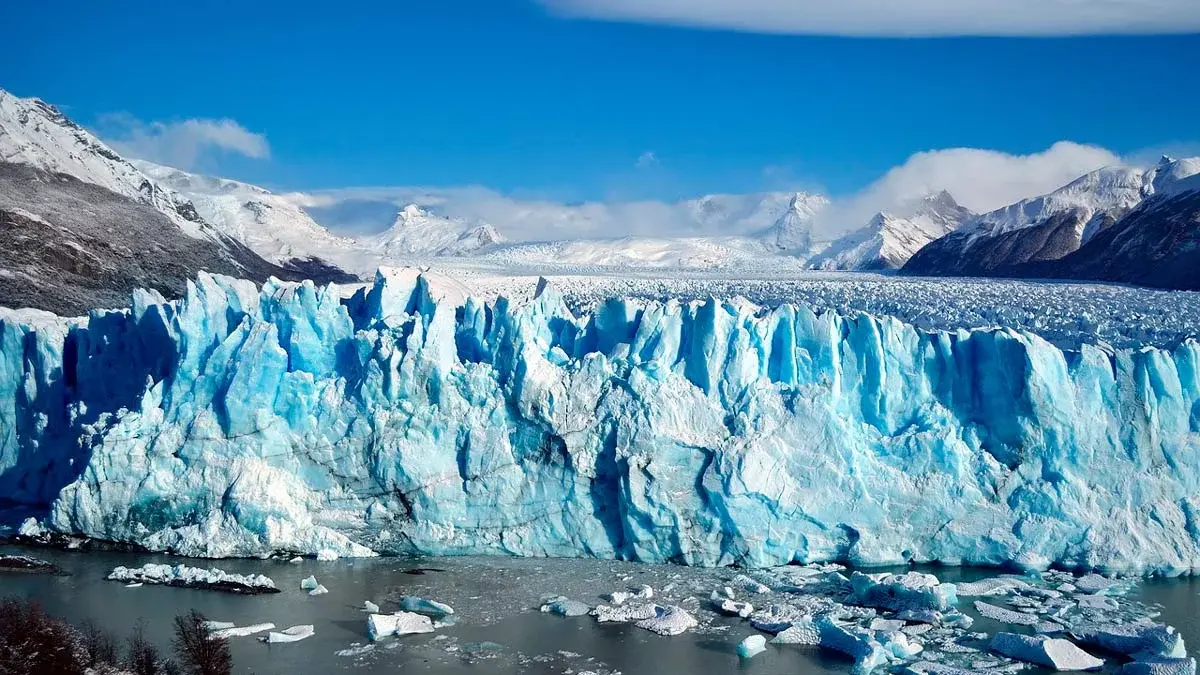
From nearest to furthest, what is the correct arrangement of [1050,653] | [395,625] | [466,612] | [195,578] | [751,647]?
[1050,653] < [751,647] < [395,625] < [466,612] < [195,578]

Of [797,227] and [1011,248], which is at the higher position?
[797,227]

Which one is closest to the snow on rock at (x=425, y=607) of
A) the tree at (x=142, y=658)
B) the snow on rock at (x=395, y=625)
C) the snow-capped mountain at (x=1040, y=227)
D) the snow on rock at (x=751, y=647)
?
the snow on rock at (x=395, y=625)

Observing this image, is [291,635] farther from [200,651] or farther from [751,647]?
[751,647]

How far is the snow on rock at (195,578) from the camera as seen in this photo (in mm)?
11461

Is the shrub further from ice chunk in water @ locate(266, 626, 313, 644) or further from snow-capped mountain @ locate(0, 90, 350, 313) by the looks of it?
snow-capped mountain @ locate(0, 90, 350, 313)

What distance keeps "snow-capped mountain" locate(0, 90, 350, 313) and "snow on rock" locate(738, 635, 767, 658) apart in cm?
2053

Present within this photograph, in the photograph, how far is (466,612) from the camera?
1075 cm

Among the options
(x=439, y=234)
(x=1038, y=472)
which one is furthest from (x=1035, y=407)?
(x=439, y=234)

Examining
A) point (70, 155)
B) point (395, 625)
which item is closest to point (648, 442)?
point (395, 625)

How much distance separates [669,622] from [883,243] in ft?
174

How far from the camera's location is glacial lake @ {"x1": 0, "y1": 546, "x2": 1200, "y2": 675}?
31.2 feet

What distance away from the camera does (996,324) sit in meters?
14.4

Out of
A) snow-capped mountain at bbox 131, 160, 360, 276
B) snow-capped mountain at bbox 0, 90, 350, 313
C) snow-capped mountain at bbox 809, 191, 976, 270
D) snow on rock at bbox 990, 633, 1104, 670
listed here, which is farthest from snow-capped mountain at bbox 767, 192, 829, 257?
snow on rock at bbox 990, 633, 1104, 670

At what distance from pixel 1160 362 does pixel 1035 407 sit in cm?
148
